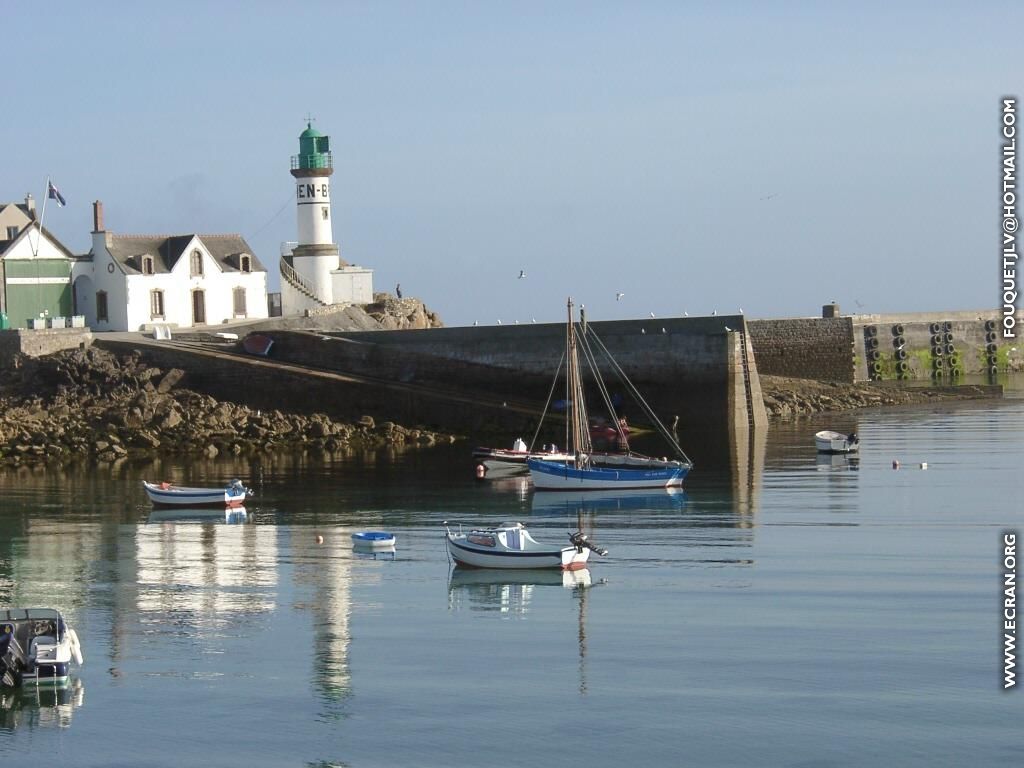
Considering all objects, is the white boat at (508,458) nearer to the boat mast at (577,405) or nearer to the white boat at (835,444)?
the boat mast at (577,405)

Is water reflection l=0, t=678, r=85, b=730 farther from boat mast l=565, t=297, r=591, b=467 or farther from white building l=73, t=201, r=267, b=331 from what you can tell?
white building l=73, t=201, r=267, b=331

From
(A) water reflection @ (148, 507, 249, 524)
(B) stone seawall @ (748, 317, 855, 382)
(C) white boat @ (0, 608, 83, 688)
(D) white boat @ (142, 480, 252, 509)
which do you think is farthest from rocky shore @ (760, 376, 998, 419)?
(C) white boat @ (0, 608, 83, 688)

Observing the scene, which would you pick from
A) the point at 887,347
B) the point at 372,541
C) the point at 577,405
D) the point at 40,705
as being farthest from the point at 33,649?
the point at 887,347

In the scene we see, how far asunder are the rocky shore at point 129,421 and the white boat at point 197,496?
10585mm

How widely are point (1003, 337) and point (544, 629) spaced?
205 ft

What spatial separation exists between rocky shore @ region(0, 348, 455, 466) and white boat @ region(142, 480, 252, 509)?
34.7 ft

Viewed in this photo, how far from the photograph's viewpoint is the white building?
196 ft

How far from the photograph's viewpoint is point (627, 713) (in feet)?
64.3

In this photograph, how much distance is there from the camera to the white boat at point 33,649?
21141 mm

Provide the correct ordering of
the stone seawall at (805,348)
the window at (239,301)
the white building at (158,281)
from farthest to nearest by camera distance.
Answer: the stone seawall at (805,348), the window at (239,301), the white building at (158,281)

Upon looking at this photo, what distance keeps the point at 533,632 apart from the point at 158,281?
39.9 m

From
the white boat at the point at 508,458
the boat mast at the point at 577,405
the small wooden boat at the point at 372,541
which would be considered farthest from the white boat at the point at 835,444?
the small wooden boat at the point at 372,541

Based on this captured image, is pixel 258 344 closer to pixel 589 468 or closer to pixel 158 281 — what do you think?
pixel 158 281

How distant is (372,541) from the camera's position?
30.6 meters
